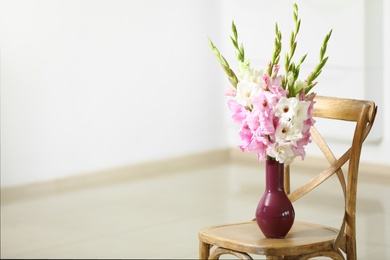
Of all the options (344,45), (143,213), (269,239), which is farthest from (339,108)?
(143,213)

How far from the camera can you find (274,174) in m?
2.47

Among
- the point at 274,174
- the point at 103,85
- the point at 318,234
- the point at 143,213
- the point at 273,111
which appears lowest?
the point at 143,213

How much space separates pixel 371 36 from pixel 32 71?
55.6 inches

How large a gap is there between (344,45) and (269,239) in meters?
1.05

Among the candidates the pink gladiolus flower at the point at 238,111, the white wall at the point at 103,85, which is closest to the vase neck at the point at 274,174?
the pink gladiolus flower at the point at 238,111

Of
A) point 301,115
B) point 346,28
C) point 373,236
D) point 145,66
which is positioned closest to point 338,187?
point 373,236

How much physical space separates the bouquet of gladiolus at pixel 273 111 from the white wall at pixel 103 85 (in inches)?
57.5

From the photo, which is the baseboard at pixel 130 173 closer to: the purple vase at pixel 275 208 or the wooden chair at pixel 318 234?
the wooden chair at pixel 318 234

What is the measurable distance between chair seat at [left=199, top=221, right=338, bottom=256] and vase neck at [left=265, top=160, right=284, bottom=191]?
131mm

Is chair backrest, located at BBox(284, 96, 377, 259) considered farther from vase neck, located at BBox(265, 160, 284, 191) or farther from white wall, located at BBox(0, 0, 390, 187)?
white wall, located at BBox(0, 0, 390, 187)

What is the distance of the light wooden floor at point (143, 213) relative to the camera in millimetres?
3775

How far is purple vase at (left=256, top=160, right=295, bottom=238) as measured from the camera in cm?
246

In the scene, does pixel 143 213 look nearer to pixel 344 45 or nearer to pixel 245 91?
pixel 344 45

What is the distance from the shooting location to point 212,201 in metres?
4.30
